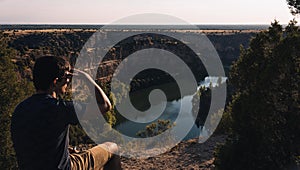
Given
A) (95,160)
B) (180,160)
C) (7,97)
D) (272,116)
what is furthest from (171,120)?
(95,160)

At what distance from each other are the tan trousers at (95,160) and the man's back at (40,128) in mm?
550

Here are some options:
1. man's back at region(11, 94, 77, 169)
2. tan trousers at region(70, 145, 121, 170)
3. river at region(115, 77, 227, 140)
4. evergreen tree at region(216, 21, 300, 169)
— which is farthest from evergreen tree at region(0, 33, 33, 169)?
river at region(115, 77, 227, 140)

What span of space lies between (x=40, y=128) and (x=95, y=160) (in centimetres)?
87

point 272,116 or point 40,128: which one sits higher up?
point 40,128

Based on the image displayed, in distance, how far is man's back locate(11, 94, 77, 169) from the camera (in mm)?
2514

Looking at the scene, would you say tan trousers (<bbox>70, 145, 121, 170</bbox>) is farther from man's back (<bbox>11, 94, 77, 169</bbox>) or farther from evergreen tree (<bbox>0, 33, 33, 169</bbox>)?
evergreen tree (<bbox>0, 33, 33, 169</bbox>)

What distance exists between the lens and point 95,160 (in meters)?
3.22

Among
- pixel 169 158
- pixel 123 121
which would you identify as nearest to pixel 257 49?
pixel 169 158

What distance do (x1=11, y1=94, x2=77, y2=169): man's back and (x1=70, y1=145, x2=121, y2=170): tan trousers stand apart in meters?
0.55

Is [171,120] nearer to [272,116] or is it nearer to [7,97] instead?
[7,97]

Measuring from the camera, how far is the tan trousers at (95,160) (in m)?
3.16

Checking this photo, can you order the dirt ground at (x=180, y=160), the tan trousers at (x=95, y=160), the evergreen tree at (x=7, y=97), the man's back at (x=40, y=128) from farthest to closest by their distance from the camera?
the dirt ground at (x=180, y=160), the evergreen tree at (x=7, y=97), the tan trousers at (x=95, y=160), the man's back at (x=40, y=128)

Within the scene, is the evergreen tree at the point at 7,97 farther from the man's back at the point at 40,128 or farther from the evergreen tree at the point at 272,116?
the man's back at the point at 40,128

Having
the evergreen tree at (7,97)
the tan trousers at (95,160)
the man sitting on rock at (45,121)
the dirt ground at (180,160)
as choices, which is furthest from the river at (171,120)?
the man sitting on rock at (45,121)
